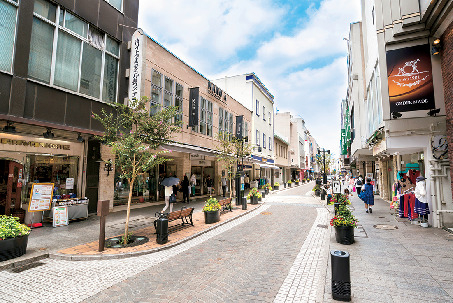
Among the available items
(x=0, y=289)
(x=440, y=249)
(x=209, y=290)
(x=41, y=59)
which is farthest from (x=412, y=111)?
(x=41, y=59)

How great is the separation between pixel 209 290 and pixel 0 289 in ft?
12.7

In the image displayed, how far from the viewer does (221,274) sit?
202 inches

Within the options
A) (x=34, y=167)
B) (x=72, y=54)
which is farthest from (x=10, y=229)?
(x=72, y=54)

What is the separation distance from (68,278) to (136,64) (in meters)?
9.78

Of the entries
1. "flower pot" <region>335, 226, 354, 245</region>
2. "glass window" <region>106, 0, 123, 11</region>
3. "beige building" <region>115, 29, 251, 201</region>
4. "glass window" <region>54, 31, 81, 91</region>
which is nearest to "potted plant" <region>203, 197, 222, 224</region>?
"beige building" <region>115, 29, 251, 201</region>

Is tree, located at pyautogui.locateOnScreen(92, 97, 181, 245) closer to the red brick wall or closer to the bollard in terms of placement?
the bollard

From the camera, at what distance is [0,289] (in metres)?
4.41

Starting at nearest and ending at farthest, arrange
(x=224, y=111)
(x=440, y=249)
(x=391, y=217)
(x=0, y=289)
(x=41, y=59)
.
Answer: (x=0, y=289) → (x=440, y=249) → (x=41, y=59) → (x=391, y=217) → (x=224, y=111)

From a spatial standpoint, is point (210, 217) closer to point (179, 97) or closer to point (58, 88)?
point (58, 88)

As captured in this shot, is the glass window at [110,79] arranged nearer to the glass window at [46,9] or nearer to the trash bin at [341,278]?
the glass window at [46,9]

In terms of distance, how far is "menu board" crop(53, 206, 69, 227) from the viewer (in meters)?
8.96

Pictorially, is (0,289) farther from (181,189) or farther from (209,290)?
(181,189)

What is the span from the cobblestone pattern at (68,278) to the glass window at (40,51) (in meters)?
6.43

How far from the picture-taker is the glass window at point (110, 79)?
432 inches
